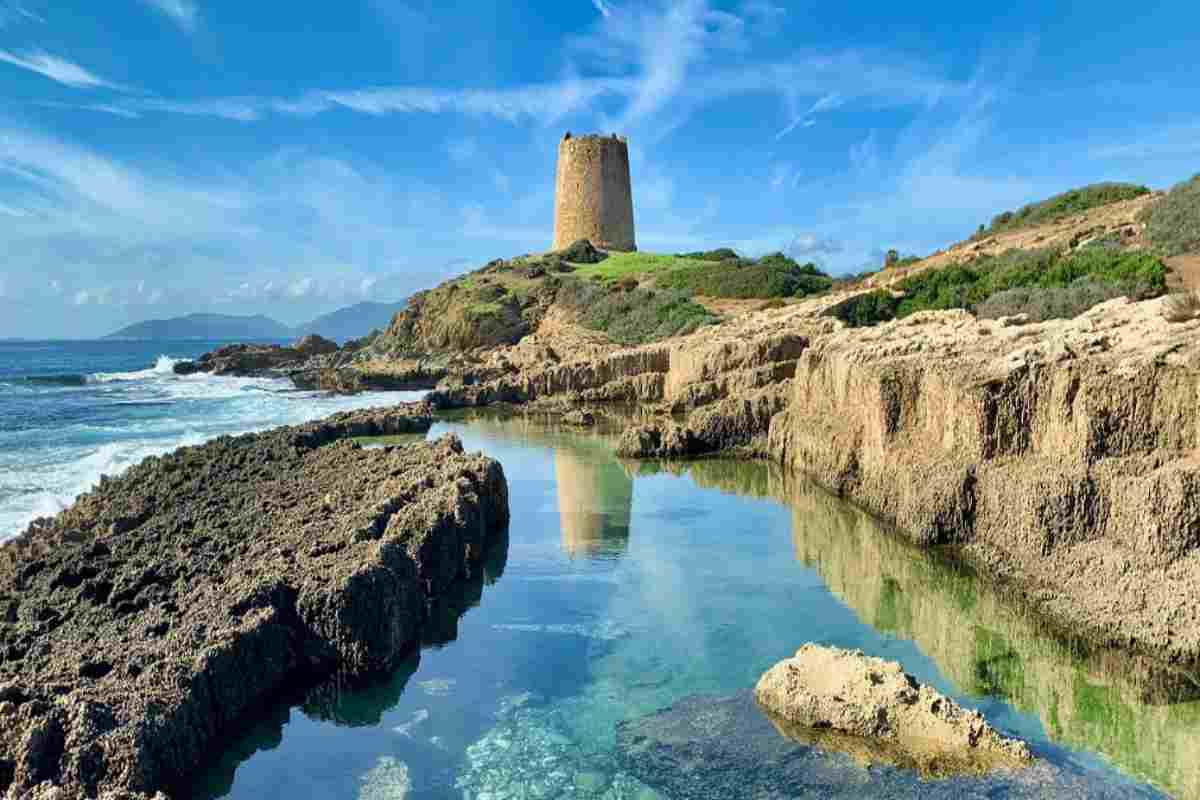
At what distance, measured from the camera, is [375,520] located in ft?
39.9

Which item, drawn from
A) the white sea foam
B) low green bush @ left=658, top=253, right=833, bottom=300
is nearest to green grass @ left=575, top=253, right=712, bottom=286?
low green bush @ left=658, top=253, right=833, bottom=300

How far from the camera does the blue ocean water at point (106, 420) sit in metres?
20.5

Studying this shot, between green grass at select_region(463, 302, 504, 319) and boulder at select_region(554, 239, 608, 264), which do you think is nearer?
green grass at select_region(463, 302, 504, 319)

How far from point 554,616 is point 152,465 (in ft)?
37.1

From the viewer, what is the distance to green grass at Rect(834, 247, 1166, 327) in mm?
25234

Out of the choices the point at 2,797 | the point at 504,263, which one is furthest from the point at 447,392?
the point at 504,263

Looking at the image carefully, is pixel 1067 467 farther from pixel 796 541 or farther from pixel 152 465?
pixel 152 465

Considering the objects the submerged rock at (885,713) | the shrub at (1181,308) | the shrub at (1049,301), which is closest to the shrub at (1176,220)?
the shrub at (1049,301)

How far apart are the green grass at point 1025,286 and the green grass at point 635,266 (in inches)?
852

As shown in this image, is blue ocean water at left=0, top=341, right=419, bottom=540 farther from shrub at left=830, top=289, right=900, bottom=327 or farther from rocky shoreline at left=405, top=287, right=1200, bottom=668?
shrub at left=830, top=289, right=900, bottom=327

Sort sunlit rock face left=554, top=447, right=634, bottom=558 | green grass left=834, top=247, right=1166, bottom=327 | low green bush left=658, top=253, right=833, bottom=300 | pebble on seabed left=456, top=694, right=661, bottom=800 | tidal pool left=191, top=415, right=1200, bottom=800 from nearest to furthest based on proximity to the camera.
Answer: pebble on seabed left=456, top=694, right=661, bottom=800 → tidal pool left=191, top=415, right=1200, bottom=800 → sunlit rock face left=554, top=447, right=634, bottom=558 → green grass left=834, top=247, right=1166, bottom=327 → low green bush left=658, top=253, right=833, bottom=300

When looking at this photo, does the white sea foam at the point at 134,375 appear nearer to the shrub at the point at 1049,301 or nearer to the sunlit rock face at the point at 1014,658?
the shrub at the point at 1049,301

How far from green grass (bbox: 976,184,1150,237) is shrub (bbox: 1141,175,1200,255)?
9055mm

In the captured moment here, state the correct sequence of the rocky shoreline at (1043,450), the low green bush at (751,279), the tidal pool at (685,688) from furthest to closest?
the low green bush at (751,279) < the rocky shoreline at (1043,450) < the tidal pool at (685,688)
